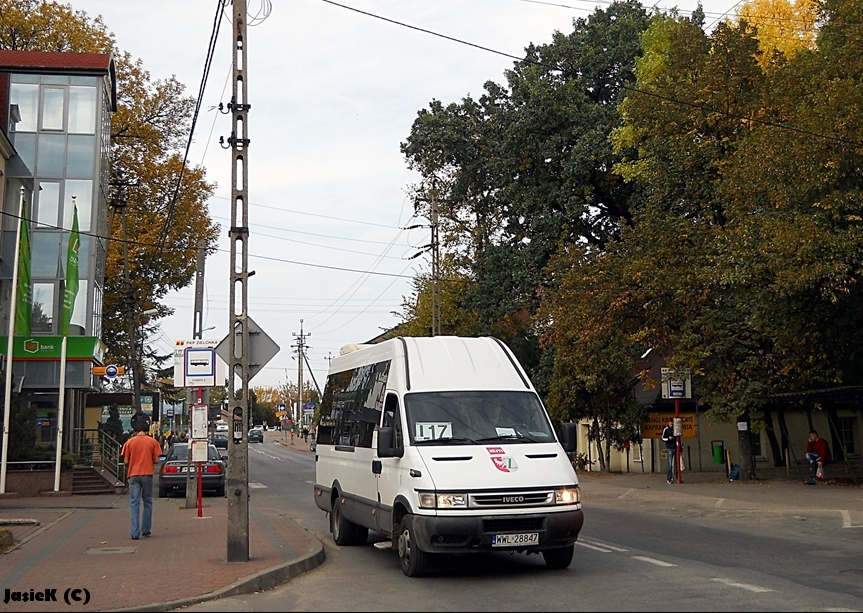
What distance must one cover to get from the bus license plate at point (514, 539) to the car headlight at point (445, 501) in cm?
47

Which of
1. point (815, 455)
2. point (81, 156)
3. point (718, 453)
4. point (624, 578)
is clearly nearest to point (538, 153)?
point (718, 453)

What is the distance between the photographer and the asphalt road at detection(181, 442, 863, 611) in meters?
8.92

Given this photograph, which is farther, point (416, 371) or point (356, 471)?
point (356, 471)

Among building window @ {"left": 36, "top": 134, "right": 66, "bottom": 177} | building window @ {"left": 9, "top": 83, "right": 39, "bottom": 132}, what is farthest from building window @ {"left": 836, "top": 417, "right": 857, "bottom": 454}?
building window @ {"left": 9, "top": 83, "right": 39, "bottom": 132}

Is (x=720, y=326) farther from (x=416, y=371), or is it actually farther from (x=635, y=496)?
(x=416, y=371)

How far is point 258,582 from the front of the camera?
33.8ft

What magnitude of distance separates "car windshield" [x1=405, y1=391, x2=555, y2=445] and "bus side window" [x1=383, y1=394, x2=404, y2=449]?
19 cm

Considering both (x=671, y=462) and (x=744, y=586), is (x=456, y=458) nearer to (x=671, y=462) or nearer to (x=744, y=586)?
(x=744, y=586)

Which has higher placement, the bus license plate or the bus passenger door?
the bus passenger door

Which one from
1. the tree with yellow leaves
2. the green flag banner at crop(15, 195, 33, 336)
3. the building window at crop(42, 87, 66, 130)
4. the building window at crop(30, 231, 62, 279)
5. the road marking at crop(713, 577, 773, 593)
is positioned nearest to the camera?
the road marking at crop(713, 577, 773, 593)

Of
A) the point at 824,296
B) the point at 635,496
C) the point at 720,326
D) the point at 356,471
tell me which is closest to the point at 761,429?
the point at 720,326

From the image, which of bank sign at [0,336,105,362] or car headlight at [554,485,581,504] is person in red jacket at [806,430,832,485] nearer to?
car headlight at [554,485,581,504]

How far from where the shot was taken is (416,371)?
11.8 m

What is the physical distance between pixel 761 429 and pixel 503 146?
14.4 metres
